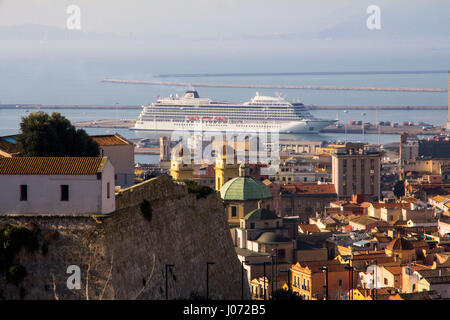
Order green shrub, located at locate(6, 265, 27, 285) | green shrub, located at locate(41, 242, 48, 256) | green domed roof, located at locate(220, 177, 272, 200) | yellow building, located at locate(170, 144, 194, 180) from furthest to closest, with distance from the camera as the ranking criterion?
green domed roof, located at locate(220, 177, 272, 200) < yellow building, located at locate(170, 144, 194, 180) < green shrub, located at locate(41, 242, 48, 256) < green shrub, located at locate(6, 265, 27, 285)

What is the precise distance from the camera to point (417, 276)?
2245 centimetres

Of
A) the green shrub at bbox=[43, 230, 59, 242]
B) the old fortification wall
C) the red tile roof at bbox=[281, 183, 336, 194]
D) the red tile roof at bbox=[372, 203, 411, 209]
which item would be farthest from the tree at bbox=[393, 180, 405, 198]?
the green shrub at bbox=[43, 230, 59, 242]

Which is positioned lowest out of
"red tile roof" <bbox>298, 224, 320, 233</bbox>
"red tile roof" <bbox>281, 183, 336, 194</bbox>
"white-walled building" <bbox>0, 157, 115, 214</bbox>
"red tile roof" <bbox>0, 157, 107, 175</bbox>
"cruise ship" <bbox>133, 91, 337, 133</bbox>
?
"red tile roof" <bbox>298, 224, 320, 233</bbox>

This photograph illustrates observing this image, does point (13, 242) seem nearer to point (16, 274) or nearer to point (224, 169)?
point (16, 274)

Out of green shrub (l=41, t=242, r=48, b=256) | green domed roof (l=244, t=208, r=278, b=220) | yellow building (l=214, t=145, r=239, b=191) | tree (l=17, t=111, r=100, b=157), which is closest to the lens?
green shrub (l=41, t=242, r=48, b=256)

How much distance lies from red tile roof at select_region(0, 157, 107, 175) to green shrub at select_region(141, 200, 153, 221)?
1.30 meters

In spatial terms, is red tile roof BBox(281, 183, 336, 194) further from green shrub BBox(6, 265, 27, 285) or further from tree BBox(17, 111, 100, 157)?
green shrub BBox(6, 265, 27, 285)

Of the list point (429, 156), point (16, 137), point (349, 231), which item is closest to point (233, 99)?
point (429, 156)

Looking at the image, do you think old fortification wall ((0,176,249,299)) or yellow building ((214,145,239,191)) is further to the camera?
yellow building ((214,145,239,191))

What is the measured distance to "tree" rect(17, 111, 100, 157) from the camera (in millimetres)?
13070

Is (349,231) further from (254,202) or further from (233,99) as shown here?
(233,99)

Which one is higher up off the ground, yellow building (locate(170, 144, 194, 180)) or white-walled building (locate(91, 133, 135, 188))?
white-walled building (locate(91, 133, 135, 188))

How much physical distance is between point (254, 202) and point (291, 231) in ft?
4.39

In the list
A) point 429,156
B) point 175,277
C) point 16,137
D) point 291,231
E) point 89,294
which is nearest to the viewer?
point 89,294
